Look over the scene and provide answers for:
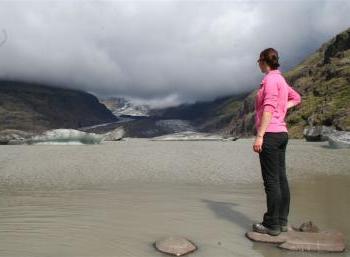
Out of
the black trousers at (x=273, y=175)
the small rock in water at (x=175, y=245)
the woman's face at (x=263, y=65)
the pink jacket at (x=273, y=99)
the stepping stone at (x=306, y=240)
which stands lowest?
the small rock in water at (x=175, y=245)

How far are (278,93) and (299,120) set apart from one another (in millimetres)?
159093

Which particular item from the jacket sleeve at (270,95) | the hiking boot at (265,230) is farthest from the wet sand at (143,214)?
the jacket sleeve at (270,95)

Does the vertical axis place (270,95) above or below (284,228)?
above

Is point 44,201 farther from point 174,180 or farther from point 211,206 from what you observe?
point 174,180

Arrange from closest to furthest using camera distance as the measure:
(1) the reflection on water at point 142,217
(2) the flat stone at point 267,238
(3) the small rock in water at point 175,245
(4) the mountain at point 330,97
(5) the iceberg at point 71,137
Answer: (3) the small rock in water at point 175,245
(1) the reflection on water at point 142,217
(2) the flat stone at point 267,238
(5) the iceberg at point 71,137
(4) the mountain at point 330,97

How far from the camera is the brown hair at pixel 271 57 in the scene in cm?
895

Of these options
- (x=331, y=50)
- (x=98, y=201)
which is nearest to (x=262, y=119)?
(x=98, y=201)

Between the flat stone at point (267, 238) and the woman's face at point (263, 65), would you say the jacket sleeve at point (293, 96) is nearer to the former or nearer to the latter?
the woman's face at point (263, 65)

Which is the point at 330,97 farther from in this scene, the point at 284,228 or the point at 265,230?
the point at 265,230

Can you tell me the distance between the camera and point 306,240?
306 inches

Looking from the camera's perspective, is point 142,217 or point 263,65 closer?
point 263,65

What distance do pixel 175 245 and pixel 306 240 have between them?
2131 millimetres

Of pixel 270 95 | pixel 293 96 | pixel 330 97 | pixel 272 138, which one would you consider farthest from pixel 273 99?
pixel 330 97

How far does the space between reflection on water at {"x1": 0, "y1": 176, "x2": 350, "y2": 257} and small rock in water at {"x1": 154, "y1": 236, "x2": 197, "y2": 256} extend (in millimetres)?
132
